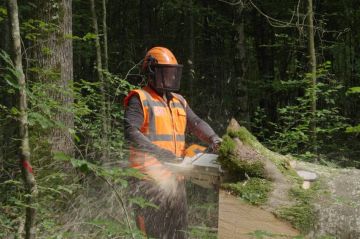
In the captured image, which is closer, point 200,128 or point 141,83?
point 200,128

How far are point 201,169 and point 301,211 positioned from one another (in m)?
0.81

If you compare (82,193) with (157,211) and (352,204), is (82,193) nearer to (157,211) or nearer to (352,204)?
(157,211)

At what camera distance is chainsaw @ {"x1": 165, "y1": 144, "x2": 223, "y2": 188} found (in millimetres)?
3625

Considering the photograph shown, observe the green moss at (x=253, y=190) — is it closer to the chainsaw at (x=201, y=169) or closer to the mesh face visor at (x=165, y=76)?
the chainsaw at (x=201, y=169)

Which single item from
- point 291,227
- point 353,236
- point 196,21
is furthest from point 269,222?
point 196,21

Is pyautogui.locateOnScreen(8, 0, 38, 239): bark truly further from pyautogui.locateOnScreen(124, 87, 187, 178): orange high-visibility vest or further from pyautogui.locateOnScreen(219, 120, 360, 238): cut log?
pyautogui.locateOnScreen(219, 120, 360, 238): cut log

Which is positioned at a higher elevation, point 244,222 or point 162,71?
point 162,71

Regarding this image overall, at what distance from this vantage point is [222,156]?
3.55m

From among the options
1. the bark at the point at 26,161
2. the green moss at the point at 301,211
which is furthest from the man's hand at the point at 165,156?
the bark at the point at 26,161

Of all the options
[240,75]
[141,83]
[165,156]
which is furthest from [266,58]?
[165,156]

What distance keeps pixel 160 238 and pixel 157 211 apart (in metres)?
0.24

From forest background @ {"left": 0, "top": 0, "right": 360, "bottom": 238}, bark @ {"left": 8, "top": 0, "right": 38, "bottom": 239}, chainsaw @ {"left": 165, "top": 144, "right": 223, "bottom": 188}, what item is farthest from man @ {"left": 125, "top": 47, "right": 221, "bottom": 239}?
bark @ {"left": 8, "top": 0, "right": 38, "bottom": 239}

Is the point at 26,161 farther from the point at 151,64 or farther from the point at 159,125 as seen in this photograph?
the point at 151,64

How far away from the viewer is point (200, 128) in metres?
4.47
